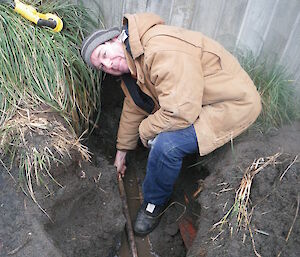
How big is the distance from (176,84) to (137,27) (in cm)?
41

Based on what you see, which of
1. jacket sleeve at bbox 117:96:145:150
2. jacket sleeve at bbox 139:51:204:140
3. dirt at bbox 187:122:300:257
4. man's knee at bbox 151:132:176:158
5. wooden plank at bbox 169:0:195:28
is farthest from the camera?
wooden plank at bbox 169:0:195:28

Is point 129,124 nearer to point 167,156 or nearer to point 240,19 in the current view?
point 167,156

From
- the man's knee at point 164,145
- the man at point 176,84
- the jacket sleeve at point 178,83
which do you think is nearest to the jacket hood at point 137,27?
the man at point 176,84

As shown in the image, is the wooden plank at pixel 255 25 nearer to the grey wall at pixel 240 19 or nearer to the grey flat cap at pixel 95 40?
the grey wall at pixel 240 19

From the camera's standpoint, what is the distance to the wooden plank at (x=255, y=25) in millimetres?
2378

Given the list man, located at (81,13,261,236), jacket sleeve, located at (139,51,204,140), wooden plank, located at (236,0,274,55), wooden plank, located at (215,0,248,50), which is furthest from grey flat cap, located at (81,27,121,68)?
wooden plank, located at (236,0,274,55)

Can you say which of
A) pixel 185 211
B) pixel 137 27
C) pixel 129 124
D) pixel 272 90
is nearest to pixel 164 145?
pixel 129 124

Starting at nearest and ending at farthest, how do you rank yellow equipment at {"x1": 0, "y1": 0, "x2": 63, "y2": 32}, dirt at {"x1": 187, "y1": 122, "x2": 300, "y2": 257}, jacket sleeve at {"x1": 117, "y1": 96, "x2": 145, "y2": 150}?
dirt at {"x1": 187, "y1": 122, "x2": 300, "y2": 257}
yellow equipment at {"x1": 0, "y1": 0, "x2": 63, "y2": 32}
jacket sleeve at {"x1": 117, "y1": 96, "x2": 145, "y2": 150}

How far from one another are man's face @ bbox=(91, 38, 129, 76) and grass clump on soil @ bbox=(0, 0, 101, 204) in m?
0.37

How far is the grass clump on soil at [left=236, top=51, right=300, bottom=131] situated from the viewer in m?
2.32

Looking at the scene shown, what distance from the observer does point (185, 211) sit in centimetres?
246

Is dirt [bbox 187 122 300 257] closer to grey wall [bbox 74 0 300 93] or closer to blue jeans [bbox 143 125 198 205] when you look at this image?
blue jeans [bbox 143 125 198 205]

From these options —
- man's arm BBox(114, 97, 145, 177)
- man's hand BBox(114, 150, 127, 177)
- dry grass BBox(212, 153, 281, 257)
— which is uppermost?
dry grass BBox(212, 153, 281, 257)

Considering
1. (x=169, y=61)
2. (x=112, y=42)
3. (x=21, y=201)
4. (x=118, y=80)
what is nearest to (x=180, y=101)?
(x=169, y=61)
